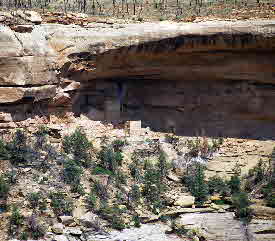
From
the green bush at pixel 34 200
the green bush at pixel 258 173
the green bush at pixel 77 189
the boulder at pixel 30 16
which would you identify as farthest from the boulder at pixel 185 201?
the boulder at pixel 30 16

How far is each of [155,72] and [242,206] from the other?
716 centimetres

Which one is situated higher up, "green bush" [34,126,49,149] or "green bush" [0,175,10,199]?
"green bush" [34,126,49,149]

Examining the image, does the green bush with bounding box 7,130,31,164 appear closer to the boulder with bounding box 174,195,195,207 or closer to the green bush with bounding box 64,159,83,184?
the green bush with bounding box 64,159,83,184

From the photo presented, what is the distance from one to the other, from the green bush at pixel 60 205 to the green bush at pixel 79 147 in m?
2.62

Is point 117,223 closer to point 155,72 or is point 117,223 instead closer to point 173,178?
point 173,178

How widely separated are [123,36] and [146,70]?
6.25ft

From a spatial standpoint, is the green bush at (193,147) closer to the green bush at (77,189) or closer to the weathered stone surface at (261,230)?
the weathered stone surface at (261,230)

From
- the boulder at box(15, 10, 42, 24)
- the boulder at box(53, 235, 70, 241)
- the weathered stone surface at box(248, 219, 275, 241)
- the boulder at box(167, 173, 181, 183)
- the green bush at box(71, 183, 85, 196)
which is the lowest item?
the weathered stone surface at box(248, 219, 275, 241)

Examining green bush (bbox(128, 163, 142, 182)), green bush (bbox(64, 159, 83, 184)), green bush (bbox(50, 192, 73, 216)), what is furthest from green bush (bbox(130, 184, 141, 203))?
green bush (bbox(50, 192, 73, 216))

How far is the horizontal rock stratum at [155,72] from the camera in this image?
73.8 feet

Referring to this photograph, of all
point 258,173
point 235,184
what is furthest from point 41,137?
point 258,173

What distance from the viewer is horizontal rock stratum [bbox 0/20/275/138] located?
73.8ft

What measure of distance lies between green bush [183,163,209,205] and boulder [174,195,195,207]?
0.22m

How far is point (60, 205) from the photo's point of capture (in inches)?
723
